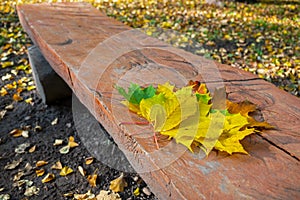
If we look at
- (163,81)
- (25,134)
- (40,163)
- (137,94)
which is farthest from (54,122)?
(137,94)

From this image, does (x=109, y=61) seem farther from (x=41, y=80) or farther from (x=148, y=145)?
(x=41, y=80)

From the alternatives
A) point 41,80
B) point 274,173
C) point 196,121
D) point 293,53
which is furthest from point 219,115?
point 293,53

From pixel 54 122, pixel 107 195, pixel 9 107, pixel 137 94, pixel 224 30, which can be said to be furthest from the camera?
pixel 224 30

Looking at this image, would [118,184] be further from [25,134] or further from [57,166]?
[25,134]

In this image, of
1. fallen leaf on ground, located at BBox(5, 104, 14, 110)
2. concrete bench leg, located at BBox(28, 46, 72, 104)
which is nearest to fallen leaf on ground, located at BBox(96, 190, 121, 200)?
concrete bench leg, located at BBox(28, 46, 72, 104)

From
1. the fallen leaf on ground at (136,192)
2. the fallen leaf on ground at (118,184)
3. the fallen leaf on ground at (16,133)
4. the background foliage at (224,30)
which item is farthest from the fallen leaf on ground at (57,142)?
the background foliage at (224,30)

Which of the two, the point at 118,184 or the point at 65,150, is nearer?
the point at 118,184

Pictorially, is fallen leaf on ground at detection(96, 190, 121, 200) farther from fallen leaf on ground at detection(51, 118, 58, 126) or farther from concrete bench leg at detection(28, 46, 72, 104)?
concrete bench leg at detection(28, 46, 72, 104)
